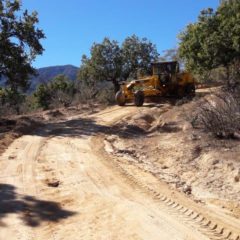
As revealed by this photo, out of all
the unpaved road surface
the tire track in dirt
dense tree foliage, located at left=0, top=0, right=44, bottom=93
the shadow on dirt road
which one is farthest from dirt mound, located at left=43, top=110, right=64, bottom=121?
the shadow on dirt road

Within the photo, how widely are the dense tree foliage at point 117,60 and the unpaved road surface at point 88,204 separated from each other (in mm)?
30266

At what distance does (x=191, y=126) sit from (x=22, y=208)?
8536 millimetres

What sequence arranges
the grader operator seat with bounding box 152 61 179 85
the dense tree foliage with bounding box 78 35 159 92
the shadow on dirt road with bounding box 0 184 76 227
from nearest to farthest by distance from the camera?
the shadow on dirt road with bounding box 0 184 76 227
the grader operator seat with bounding box 152 61 179 85
the dense tree foliage with bounding box 78 35 159 92

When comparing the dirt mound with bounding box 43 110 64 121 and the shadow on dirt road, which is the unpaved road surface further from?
the dirt mound with bounding box 43 110 64 121

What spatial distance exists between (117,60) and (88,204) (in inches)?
1391

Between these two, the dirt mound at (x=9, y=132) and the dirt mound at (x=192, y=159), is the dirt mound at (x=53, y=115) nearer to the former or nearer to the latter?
the dirt mound at (x=9, y=132)

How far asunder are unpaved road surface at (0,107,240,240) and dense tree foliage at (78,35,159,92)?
1192 inches

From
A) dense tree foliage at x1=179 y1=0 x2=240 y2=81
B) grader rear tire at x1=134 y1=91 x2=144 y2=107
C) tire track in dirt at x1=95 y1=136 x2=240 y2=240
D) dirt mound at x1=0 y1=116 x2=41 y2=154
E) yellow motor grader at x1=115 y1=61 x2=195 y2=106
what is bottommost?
tire track in dirt at x1=95 y1=136 x2=240 y2=240

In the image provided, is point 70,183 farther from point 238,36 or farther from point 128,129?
point 238,36

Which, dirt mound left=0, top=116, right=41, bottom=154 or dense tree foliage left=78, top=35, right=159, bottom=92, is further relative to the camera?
dense tree foliage left=78, top=35, right=159, bottom=92

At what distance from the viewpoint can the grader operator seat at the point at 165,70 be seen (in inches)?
1053

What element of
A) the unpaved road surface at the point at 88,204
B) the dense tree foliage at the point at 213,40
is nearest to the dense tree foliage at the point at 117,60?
the dense tree foliage at the point at 213,40

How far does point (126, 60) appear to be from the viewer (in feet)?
140

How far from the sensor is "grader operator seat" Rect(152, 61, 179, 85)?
87.8ft
